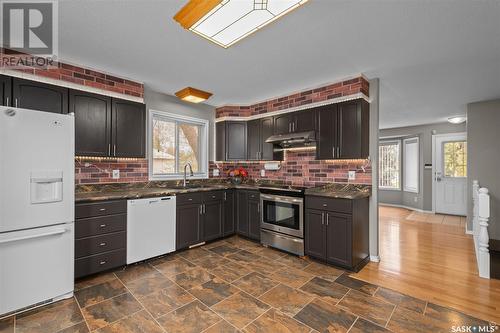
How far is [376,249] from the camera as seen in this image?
10.6 feet

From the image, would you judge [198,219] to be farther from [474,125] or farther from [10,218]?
[474,125]

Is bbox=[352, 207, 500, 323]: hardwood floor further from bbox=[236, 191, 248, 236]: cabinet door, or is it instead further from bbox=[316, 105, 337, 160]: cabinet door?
bbox=[236, 191, 248, 236]: cabinet door

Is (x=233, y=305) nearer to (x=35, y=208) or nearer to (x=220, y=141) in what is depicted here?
(x=35, y=208)

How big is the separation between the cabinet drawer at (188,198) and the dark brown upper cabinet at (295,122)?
5.77 ft

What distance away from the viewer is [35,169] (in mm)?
2070

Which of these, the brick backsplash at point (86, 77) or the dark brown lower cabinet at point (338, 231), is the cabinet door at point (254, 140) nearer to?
the dark brown lower cabinet at point (338, 231)

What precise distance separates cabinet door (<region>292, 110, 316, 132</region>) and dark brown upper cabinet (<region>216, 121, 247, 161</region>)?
120 centimetres

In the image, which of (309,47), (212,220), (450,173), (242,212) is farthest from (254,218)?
(450,173)

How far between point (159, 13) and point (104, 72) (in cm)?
171

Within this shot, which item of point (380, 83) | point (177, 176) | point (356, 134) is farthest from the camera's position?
point (177, 176)

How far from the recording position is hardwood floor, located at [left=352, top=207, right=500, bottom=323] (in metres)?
2.26

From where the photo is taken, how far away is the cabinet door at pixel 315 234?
3.07 m

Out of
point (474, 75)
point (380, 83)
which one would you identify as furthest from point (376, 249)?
point (474, 75)

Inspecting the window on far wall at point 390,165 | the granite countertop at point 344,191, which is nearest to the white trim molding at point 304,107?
the granite countertop at point 344,191
